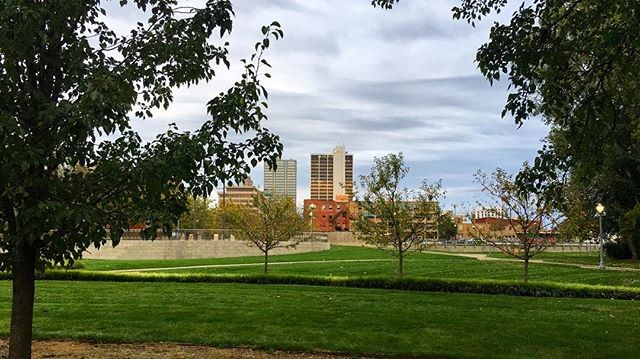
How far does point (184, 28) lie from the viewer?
5430mm

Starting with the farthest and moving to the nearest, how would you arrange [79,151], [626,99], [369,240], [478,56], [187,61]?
[369,240], [626,99], [478,56], [187,61], [79,151]

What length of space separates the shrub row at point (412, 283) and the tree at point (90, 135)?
504 inches

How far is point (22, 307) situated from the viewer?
5.50m

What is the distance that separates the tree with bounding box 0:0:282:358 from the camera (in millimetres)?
4312

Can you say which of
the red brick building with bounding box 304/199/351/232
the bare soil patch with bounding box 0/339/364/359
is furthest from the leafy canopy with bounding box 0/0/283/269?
the red brick building with bounding box 304/199/351/232

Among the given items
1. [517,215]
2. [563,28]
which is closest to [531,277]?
[517,215]

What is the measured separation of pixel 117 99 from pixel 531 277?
906 inches

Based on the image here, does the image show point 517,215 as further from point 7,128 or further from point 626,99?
point 7,128

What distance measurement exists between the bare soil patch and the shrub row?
9.85 metres

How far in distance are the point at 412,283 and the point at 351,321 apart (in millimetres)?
7131

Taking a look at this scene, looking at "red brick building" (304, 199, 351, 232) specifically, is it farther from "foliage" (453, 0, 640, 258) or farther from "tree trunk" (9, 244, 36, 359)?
"tree trunk" (9, 244, 36, 359)

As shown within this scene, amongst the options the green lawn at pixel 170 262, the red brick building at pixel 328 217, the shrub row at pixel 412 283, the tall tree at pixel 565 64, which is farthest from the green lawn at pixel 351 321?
the red brick building at pixel 328 217

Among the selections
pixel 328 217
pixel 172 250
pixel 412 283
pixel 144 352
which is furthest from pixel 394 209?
pixel 328 217

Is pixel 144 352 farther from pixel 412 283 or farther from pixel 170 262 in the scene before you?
pixel 170 262
